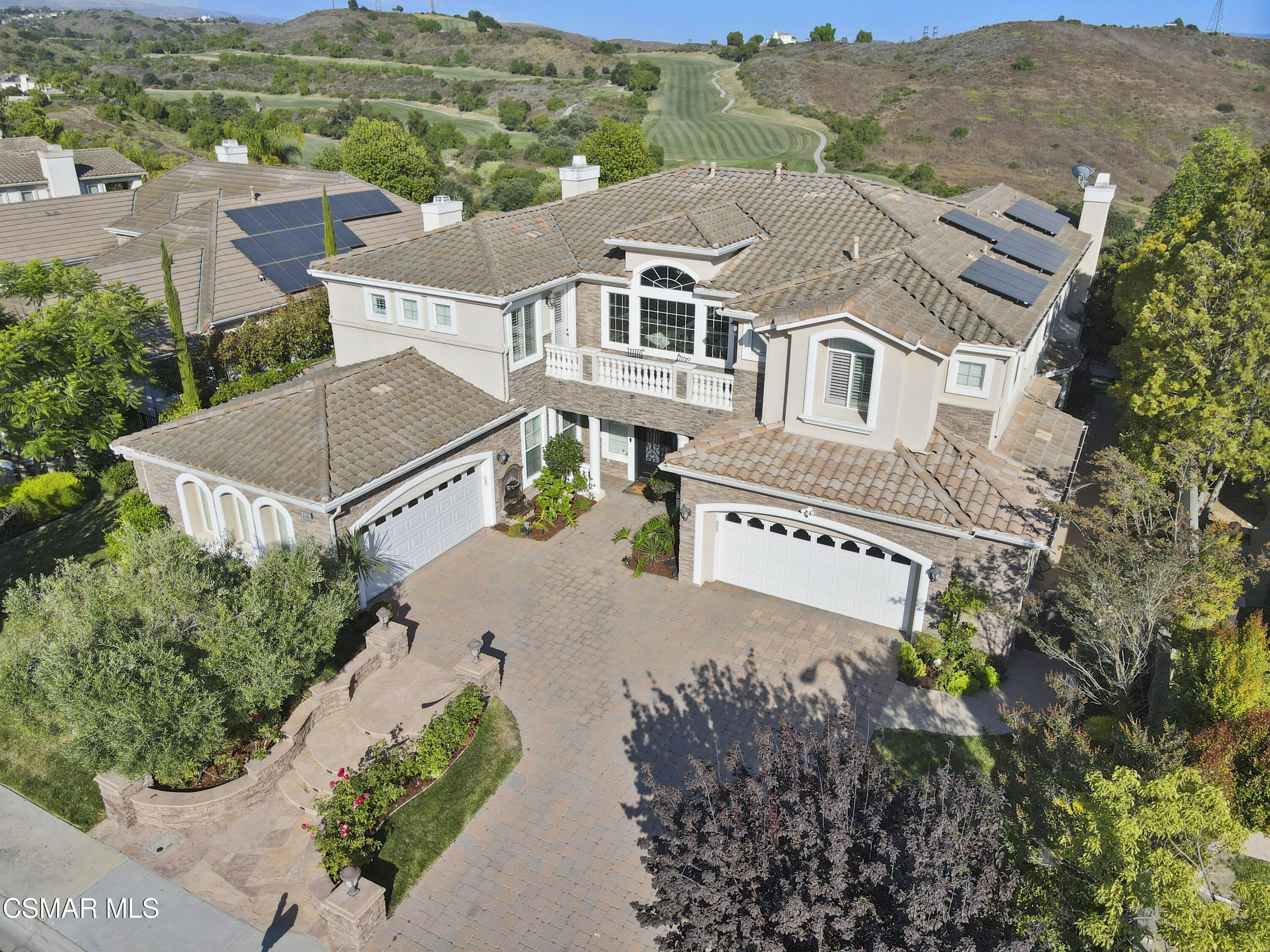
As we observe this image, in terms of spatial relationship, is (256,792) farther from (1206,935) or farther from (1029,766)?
(1206,935)

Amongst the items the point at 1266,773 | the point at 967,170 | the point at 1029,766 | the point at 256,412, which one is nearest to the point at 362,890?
the point at 1029,766

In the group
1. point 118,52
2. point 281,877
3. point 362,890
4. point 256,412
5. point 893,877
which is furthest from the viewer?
point 118,52

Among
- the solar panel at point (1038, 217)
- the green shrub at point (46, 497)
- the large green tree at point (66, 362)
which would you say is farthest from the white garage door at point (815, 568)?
the green shrub at point (46, 497)

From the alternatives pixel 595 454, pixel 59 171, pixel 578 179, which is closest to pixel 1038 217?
pixel 578 179

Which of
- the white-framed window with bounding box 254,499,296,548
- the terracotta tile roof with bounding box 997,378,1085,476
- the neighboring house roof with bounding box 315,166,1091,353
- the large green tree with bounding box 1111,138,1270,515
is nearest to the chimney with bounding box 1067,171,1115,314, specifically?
the neighboring house roof with bounding box 315,166,1091,353

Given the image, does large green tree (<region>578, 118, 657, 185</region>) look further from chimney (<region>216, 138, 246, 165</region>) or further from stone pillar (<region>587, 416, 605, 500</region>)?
stone pillar (<region>587, 416, 605, 500</region>)

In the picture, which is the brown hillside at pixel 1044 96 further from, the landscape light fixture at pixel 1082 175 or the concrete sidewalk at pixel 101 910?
the concrete sidewalk at pixel 101 910
